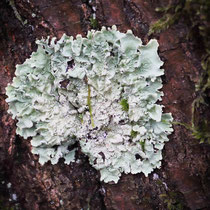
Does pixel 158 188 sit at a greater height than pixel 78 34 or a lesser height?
lesser

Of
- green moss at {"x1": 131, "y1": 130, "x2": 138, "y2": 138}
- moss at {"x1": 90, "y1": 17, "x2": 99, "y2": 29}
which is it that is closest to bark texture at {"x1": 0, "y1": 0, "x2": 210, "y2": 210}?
moss at {"x1": 90, "y1": 17, "x2": 99, "y2": 29}

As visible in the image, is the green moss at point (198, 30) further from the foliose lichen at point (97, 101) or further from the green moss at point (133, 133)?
the green moss at point (133, 133)

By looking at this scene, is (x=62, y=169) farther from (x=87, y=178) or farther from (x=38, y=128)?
(x=38, y=128)

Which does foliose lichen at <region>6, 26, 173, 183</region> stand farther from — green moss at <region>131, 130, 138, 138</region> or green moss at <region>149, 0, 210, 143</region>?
green moss at <region>149, 0, 210, 143</region>

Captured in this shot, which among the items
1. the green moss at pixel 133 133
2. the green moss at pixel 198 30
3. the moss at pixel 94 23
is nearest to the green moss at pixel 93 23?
the moss at pixel 94 23

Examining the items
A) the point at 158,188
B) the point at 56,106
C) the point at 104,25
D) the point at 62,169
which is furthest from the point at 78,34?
the point at 158,188

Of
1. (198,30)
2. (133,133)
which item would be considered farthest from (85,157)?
(198,30)

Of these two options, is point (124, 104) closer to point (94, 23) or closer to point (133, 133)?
point (133, 133)
